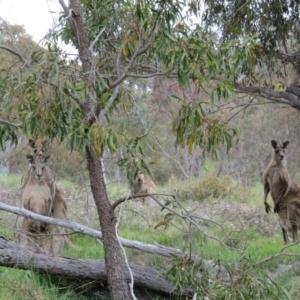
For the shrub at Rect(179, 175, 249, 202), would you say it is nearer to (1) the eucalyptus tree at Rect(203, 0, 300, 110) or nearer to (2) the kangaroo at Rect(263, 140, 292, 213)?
(2) the kangaroo at Rect(263, 140, 292, 213)

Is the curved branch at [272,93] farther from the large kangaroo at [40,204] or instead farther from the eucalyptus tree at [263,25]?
the large kangaroo at [40,204]

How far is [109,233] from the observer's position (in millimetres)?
6664

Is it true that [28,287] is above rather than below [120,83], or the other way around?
below

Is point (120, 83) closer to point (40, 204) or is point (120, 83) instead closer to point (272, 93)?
point (40, 204)

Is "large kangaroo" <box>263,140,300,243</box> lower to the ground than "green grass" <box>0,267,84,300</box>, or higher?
higher

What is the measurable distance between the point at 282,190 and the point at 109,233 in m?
6.92

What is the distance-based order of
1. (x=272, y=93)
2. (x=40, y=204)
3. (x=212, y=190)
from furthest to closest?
1. (x=212, y=190)
2. (x=272, y=93)
3. (x=40, y=204)

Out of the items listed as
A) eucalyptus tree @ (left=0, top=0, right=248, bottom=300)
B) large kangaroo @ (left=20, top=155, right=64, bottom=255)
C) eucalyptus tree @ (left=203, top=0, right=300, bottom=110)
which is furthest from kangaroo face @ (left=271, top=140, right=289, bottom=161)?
eucalyptus tree @ (left=0, top=0, right=248, bottom=300)

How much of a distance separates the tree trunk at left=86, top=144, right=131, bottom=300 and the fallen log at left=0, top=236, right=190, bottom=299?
42 cm

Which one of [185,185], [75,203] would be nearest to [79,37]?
[75,203]

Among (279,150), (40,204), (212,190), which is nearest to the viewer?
(40,204)

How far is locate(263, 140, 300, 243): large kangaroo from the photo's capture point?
12.5 meters

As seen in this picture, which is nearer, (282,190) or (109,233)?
(109,233)

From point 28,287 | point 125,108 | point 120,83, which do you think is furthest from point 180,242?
point 120,83
